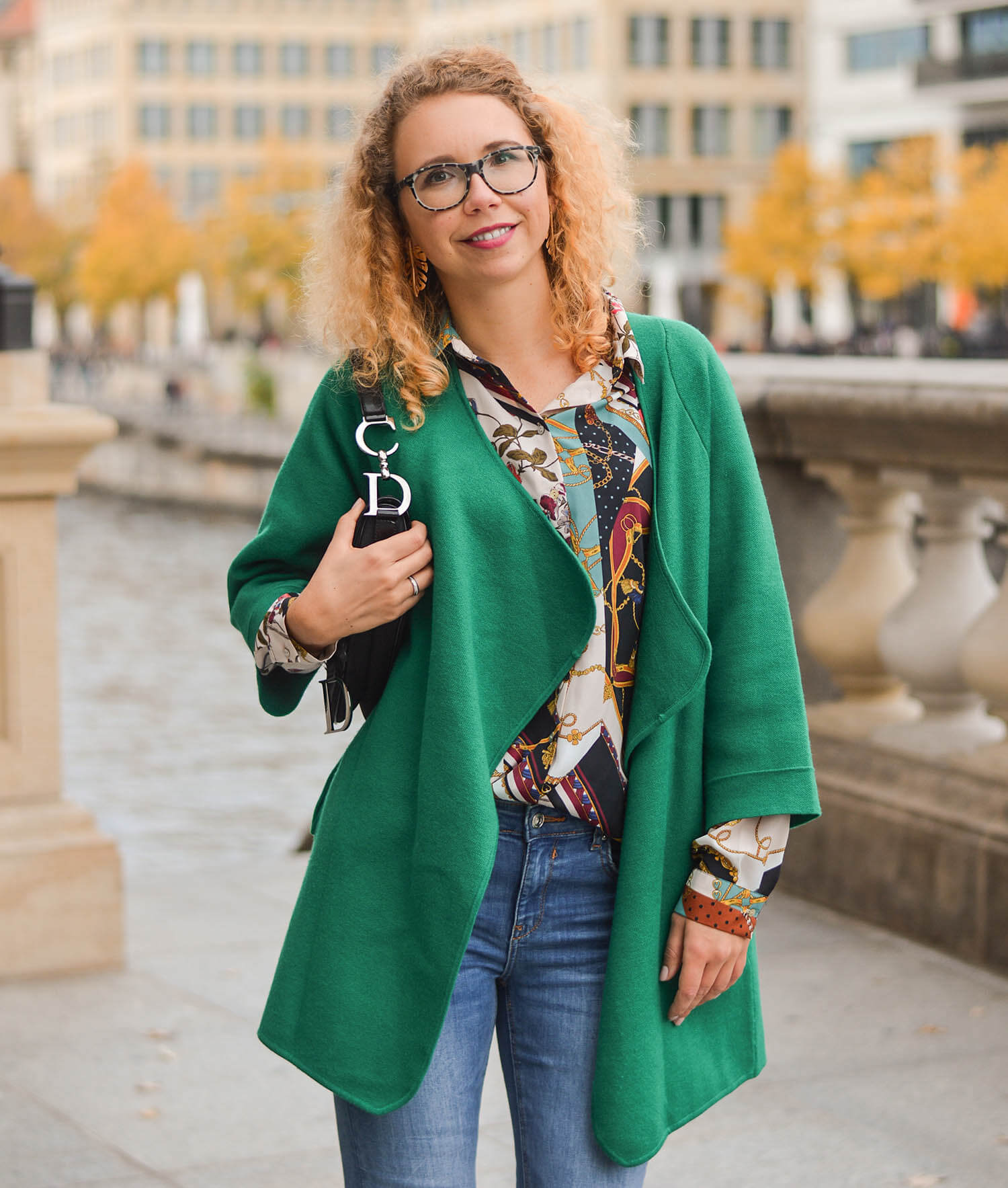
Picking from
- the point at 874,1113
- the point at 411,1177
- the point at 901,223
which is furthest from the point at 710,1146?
the point at 901,223

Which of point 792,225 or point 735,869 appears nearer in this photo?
point 735,869

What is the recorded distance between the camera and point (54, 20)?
116375 mm

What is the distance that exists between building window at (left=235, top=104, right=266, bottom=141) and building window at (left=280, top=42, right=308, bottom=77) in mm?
2305

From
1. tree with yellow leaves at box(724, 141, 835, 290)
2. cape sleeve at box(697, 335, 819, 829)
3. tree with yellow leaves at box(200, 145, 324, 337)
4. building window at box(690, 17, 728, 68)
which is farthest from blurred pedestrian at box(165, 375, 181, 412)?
cape sleeve at box(697, 335, 819, 829)

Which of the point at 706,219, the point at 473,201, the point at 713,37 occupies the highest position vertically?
the point at 713,37

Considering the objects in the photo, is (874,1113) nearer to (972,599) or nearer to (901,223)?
(972,599)

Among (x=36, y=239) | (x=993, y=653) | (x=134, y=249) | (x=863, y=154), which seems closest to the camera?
(x=993, y=653)

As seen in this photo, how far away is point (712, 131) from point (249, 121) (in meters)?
30.0

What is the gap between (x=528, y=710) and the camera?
2234 mm

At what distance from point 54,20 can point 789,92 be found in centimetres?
5163

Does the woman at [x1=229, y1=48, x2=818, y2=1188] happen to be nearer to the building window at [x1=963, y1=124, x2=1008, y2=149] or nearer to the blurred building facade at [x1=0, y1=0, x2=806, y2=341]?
the blurred building facade at [x1=0, y1=0, x2=806, y2=341]

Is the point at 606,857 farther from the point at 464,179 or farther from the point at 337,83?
the point at 337,83

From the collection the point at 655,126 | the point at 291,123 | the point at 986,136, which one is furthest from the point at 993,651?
the point at 291,123

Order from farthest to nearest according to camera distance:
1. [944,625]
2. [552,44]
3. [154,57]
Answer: [154,57], [552,44], [944,625]
